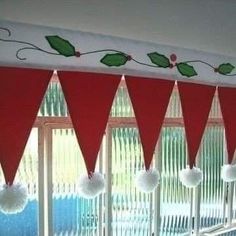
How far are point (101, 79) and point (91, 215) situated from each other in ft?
3.41

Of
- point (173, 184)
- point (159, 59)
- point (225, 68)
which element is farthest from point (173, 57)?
point (173, 184)

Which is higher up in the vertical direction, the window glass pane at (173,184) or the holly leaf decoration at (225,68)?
the holly leaf decoration at (225,68)

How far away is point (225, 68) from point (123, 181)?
4.45 ft

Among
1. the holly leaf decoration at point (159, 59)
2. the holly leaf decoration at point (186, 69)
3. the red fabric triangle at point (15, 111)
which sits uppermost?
the holly leaf decoration at point (159, 59)

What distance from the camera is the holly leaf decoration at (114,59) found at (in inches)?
87.4

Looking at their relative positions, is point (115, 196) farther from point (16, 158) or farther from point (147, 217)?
point (16, 158)

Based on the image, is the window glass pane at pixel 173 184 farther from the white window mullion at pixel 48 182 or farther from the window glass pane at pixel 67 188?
the white window mullion at pixel 48 182

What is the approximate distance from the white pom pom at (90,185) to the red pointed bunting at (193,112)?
833mm

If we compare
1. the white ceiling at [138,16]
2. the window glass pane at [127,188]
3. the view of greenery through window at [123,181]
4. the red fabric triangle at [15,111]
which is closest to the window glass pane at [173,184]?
the view of greenery through window at [123,181]

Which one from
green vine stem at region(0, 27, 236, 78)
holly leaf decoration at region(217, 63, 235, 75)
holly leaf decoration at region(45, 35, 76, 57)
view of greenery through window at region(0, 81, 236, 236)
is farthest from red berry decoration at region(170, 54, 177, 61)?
holly leaf decoration at region(45, 35, 76, 57)

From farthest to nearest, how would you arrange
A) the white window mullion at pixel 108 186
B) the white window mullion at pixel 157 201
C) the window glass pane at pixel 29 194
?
the white window mullion at pixel 157 201, the white window mullion at pixel 108 186, the window glass pane at pixel 29 194

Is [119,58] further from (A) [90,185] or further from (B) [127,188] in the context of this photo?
(B) [127,188]

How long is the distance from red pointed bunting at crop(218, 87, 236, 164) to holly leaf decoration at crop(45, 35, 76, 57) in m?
1.40

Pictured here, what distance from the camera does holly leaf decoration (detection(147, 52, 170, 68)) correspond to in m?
2.44
